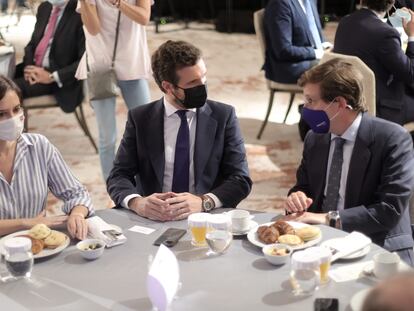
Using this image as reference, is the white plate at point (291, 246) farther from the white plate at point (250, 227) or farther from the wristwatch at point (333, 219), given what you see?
the wristwatch at point (333, 219)

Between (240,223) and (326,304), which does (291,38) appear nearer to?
(240,223)

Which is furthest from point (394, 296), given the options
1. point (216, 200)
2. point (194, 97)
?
point (194, 97)

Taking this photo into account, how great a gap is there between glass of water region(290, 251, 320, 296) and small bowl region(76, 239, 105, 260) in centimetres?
61

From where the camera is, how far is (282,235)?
232 cm

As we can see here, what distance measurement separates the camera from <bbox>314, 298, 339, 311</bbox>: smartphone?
190cm

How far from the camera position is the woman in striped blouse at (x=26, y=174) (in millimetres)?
2611

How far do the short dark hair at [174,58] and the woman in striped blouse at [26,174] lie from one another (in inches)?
22.5

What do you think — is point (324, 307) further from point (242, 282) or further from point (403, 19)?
point (403, 19)

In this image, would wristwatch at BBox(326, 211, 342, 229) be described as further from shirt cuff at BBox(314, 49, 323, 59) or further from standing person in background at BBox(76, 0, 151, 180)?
shirt cuff at BBox(314, 49, 323, 59)

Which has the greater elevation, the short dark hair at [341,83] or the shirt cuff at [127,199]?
the short dark hair at [341,83]

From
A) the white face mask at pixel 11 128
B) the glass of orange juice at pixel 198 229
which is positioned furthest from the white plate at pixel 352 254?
the white face mask at pixel 11 128

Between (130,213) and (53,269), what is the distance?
497 mm

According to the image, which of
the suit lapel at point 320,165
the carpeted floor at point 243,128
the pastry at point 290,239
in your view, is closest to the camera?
the pastry at point 290,239

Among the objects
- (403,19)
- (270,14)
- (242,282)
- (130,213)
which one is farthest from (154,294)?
(270,14)
